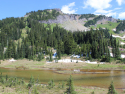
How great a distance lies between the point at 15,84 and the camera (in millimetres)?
30422

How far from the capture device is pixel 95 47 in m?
87.0

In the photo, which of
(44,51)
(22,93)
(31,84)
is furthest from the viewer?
(44,51)

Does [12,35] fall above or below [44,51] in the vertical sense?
above

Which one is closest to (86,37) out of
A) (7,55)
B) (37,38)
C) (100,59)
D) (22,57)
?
(100,59)

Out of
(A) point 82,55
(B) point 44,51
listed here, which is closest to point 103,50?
(A) point 82,55

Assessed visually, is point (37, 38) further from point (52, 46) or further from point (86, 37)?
point (86, 37)

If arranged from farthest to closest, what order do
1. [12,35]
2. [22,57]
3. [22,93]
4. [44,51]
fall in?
[12,35] → [44,51] → [22,57] → [22,93]

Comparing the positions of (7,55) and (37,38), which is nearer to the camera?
(7,55)

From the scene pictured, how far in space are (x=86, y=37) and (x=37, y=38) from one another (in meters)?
58.0

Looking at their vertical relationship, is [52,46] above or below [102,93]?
above

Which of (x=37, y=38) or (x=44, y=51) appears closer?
(x=44, y=51)

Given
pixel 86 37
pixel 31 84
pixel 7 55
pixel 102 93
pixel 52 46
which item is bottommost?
pixel 102 93

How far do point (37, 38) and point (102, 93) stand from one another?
114 metres

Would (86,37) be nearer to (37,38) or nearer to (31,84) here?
(37,38)
